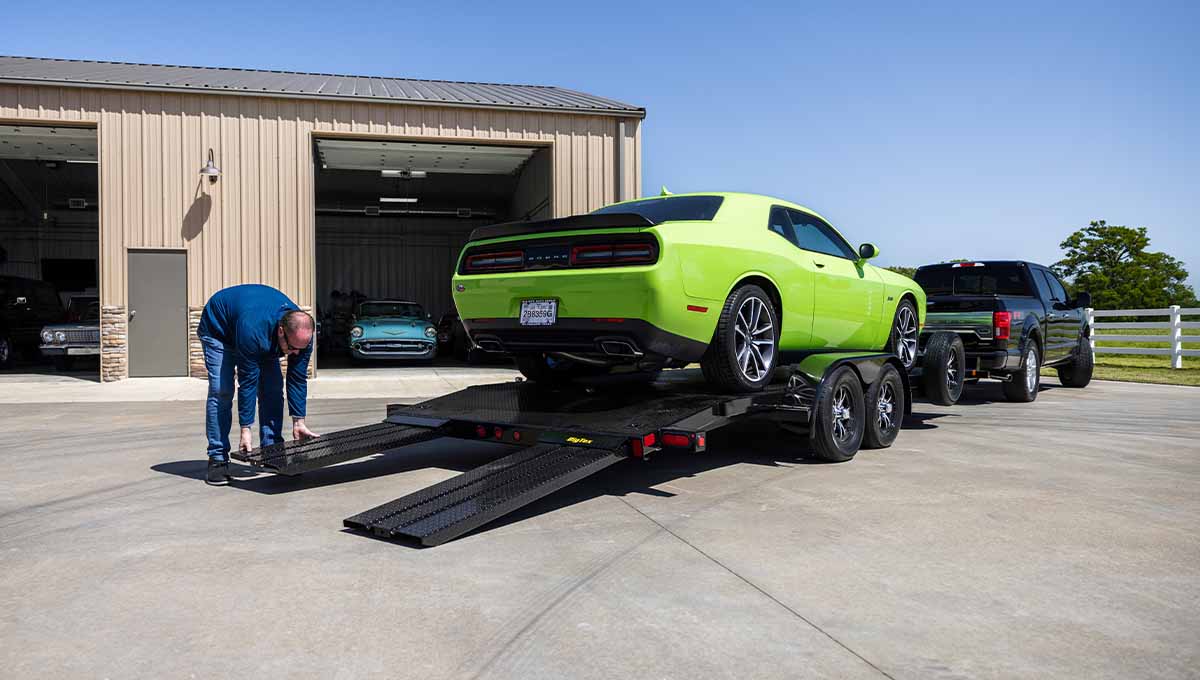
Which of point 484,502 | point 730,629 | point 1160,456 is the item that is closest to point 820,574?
point 730,629

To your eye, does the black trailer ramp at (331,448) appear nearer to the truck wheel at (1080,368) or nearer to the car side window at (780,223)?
the car side window at (780,223)

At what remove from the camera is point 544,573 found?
3.67m

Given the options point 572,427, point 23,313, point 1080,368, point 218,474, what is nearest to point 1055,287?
point 1080,368

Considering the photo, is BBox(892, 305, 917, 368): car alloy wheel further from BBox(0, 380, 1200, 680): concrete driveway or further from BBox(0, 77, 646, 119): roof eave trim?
BBox(0, 77, 646, 119): roof eave trim

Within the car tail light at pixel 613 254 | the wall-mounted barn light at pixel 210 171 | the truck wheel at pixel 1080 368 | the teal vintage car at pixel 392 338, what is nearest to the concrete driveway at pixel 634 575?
the car tail light at pixel 613 254

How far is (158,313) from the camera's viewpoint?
14695 millimetres

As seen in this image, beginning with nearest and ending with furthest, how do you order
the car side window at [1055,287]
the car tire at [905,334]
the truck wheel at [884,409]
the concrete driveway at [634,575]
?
the concrete driveway at [634,575] → the truck wheel at [884,409] → the car tire at [905,334] → the car side window at [1055,287]

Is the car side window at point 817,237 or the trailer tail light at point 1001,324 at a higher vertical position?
the car side window at point 817,237

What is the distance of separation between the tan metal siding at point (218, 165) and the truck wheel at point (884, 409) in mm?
10830

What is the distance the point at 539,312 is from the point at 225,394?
2.12 meters

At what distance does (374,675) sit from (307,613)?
66 cm

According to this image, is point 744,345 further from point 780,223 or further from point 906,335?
point 906,335

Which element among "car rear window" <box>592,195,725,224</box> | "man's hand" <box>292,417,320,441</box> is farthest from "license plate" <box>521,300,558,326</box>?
"man's hand" <box>292,417,320,441</box>

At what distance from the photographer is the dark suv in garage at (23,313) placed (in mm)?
18234
